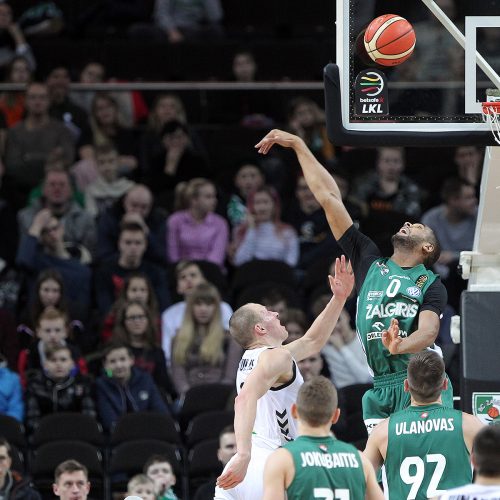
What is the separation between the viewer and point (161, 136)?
58.9 feet

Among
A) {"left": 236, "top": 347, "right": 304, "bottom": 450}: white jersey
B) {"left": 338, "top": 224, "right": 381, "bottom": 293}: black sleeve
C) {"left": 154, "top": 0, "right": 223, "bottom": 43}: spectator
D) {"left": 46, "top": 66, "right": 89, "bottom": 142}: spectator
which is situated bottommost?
{"left": 236, "top": 347, "right": 304, "bottom": 450}: white jersey

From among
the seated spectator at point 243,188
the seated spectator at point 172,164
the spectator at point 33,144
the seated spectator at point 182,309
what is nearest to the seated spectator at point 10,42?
the spectator at point 33,144

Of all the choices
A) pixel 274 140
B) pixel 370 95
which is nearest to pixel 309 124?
pixel 274 140

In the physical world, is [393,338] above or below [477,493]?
above

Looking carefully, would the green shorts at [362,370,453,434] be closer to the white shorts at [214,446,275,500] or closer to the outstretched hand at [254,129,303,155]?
the white shorts at [214,446,275,500]

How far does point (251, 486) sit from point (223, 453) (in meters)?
3.25

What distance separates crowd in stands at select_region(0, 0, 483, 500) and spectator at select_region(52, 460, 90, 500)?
0.11 ft

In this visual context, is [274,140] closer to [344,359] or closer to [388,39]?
[388,39]

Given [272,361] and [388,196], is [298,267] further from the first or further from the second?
[272,361]

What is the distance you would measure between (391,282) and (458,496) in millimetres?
3162

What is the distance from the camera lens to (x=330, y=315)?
35.3 feet

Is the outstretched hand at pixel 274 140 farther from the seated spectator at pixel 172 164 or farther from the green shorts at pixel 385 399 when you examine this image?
the seated spectator at pixel 172 164

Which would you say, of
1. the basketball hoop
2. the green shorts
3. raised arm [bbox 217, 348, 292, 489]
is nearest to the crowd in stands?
the green shorts

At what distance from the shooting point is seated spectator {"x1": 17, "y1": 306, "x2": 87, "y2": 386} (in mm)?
14574
